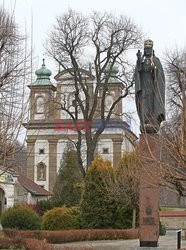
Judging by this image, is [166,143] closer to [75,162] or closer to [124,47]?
[124,47]

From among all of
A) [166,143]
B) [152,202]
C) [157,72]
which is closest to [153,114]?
[157,72]

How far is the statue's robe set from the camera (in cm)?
1617

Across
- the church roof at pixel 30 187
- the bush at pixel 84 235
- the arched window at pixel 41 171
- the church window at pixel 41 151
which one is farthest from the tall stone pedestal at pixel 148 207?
the church window at pixel 41 151

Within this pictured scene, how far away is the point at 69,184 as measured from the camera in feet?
137

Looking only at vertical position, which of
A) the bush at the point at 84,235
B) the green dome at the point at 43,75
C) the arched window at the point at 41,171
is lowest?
the bush at the point at 84,235

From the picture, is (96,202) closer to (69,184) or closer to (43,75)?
(69,184)

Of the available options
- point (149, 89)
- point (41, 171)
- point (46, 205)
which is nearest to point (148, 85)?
point (149, 89)

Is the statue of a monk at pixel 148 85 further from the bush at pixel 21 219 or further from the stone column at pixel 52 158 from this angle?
the stone column at pixel 52 158

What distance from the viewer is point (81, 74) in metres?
33.4

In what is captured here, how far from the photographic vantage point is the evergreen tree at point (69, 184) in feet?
131

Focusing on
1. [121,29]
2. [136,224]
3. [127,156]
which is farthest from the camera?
[121,29]

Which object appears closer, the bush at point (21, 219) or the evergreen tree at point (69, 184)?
the bush at point (21, 219)

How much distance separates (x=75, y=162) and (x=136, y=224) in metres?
20.5

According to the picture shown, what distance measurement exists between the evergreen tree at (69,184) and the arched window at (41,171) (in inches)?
650
